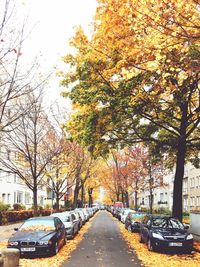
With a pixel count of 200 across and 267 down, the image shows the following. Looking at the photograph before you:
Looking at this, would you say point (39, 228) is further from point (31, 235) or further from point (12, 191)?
point (12, 191)

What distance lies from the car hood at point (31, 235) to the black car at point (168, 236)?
3.82 m

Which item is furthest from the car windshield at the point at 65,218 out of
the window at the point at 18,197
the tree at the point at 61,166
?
the window at the point at 18,197

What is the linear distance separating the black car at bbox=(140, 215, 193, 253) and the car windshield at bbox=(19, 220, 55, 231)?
3849 mm

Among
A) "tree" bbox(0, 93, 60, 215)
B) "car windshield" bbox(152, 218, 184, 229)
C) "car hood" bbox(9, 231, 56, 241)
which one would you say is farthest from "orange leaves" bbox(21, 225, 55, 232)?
"tree" bbox(0, 93, 60, 215)

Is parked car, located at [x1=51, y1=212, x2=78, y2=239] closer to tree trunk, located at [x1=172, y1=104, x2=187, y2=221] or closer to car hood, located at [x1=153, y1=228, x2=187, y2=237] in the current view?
tree trunk, located at [x1=172, y1=104, x2=187, y2=221]

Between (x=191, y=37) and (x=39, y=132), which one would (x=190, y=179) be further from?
(x=191, y=37)

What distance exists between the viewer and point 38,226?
16.8 meters

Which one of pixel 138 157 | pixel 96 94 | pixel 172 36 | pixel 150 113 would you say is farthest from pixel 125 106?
pixel 138 157

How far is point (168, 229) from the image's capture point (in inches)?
688

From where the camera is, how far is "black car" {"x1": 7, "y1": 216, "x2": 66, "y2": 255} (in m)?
15.2

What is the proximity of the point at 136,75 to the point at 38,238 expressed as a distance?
6.61 m

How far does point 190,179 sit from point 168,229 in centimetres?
4700

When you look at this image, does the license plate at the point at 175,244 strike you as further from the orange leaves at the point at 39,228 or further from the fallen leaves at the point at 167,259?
the orange leaves at the point at 39,228

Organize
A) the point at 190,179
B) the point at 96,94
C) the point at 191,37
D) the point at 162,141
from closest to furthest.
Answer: the point at 191,37
the point at 96,94
the point at 162,141
the point at 190,179
